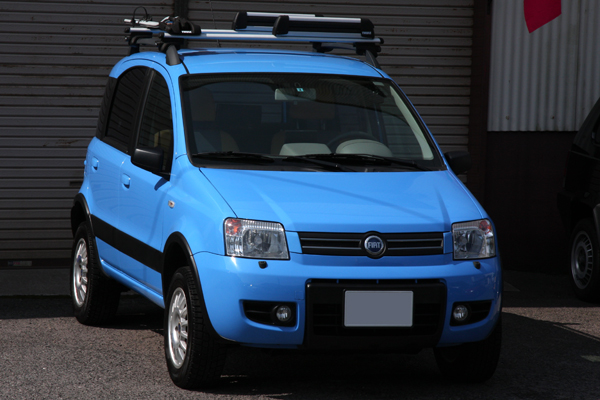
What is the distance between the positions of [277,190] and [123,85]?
2.23 m

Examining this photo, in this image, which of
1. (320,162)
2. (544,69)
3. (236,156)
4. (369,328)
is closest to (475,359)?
(369,328)

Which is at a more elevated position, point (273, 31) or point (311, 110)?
point (273, 31)

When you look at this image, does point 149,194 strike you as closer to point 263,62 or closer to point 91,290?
point 263,62

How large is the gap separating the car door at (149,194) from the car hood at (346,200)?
0.47m

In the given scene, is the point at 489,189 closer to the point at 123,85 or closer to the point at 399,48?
the point at 399,48

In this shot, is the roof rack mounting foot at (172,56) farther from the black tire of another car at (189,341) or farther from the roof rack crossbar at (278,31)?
the black tire of another car at (189,341)

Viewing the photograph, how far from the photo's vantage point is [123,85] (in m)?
6.07

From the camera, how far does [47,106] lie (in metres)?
8.75

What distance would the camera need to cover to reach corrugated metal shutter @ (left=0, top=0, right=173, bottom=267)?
341 inches

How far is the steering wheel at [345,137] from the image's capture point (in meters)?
5.03

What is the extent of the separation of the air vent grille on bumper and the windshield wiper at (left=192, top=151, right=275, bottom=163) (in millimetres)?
990

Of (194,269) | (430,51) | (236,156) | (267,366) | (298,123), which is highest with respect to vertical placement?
(430,51)

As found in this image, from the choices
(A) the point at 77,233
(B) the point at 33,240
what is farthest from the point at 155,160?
(B) the point at 33,240

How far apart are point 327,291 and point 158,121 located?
1.80m
